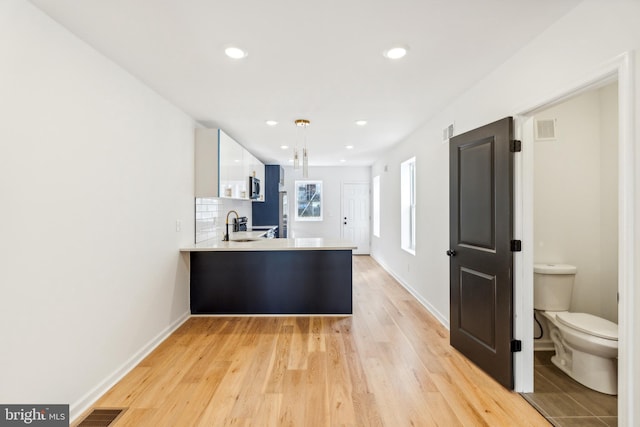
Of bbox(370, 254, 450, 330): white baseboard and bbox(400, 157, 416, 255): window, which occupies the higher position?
bbox(400, 157, 416, 255): window

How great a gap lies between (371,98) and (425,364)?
2534 millimetres

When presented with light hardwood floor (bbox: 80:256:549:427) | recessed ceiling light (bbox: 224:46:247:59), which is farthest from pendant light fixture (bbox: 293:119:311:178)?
light hardwood floor (bbox: 80:256:549:427)

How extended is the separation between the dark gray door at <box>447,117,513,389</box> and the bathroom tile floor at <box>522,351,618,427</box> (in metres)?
0.25

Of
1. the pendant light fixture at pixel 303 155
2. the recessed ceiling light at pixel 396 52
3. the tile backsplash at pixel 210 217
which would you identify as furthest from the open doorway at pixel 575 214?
the tile backsplash at pixel 210 217

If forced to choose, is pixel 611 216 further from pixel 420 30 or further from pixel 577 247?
pixel 420 30

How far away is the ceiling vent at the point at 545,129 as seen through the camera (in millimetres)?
3009

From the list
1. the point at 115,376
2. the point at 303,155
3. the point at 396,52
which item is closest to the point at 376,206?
the point at 303,155

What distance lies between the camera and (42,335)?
1812 millimetres

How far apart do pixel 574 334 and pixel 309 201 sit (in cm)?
684

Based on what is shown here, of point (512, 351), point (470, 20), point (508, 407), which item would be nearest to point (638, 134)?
point (470, 20)

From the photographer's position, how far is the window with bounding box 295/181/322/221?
28.8ft

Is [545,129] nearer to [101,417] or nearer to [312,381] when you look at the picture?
[312,381]

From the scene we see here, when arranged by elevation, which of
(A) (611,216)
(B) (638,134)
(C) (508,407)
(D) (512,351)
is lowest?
(C) (508,407)

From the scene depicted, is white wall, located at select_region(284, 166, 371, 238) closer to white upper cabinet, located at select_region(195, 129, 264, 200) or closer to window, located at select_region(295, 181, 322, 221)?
window, located at select_region(295, 181, 322, 221)
